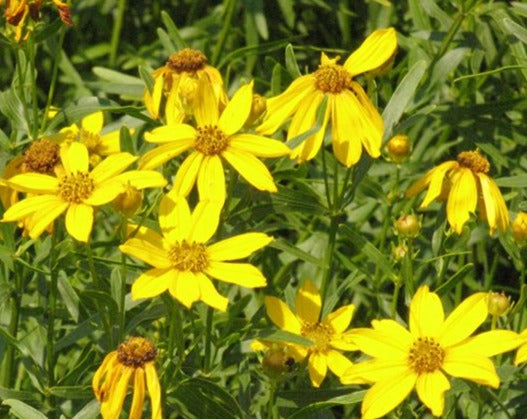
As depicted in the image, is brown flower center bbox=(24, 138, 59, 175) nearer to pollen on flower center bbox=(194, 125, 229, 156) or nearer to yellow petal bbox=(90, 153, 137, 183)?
yellow petal bbox=(90, 153, 137, 183)

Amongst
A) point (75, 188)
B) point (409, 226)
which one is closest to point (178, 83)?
point (75, 188)

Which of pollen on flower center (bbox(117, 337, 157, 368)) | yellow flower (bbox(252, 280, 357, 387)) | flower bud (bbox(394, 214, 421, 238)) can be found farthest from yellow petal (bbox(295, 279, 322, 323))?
pollen on flower center (bbox(117, 337, 157, 368))

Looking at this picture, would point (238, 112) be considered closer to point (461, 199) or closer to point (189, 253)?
point (189, 253)

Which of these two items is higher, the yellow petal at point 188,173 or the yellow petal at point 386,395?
the yellow petal at point 188,173

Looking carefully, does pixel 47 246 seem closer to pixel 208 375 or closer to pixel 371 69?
pixel 208 375

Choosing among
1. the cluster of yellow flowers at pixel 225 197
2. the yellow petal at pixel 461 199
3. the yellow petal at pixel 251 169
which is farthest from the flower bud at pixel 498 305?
the yellow petal at pixel 251 169

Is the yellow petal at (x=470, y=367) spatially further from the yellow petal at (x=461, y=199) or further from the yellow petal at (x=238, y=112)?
the yellow petal at (x=238, y=112)

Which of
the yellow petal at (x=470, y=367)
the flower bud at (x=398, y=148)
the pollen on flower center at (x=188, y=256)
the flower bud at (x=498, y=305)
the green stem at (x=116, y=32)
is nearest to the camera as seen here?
the yellow petal at (x=470, y=367)
